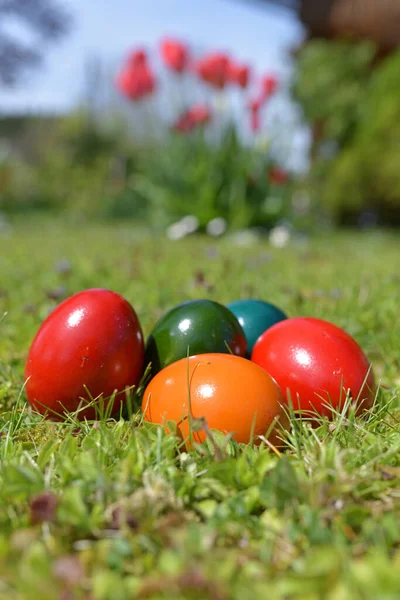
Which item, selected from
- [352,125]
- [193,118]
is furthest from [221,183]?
[352,125]

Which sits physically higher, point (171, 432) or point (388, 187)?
point (171, 432)

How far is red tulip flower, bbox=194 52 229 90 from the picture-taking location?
668 centimetres

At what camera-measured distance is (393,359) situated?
7.34 ft

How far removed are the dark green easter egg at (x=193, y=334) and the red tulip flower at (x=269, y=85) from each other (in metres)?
5.70

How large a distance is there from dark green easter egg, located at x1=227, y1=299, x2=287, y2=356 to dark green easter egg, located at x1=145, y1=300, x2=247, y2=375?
22cm

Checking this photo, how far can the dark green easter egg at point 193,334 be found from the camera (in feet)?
5.69

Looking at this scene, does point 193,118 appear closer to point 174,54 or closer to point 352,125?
point 174,54

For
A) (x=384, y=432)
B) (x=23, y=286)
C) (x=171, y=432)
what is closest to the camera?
(x=171, y=432)

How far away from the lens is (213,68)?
673cm

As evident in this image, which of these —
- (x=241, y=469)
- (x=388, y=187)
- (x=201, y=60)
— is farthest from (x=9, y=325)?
(x=388, y=187)

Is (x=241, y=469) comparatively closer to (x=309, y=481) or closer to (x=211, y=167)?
(x=309, y=481)

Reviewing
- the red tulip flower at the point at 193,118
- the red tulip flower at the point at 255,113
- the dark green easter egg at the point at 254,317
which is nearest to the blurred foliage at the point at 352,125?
the red tulip flower at the point at 255,113

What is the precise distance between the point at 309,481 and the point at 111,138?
48.0 feet

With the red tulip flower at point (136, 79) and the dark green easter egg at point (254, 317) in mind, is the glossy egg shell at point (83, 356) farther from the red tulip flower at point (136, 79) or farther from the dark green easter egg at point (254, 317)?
the red tulip flower at point (136, 79)
